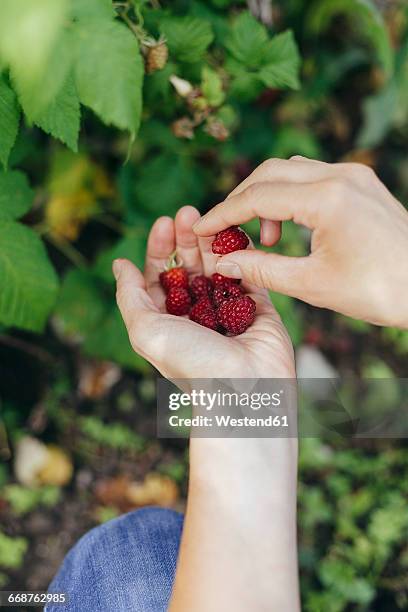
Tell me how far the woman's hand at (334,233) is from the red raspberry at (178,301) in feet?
0.78

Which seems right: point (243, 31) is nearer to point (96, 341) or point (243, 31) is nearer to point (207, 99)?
point (207, 99)

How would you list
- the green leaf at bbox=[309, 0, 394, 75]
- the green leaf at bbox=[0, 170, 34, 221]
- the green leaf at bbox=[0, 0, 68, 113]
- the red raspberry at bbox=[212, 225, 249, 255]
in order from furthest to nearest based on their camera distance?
the green leaf at bbox=[309, 0, 394, 75] < the green leaf at bbox=[0, 170, 34, 221] < the red raspberry at bbox=[212, 225, 249, 255] < the green leaf at bbox=[0, 0, 68, 113]

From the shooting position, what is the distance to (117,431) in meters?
2.25

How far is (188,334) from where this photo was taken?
4.26 ft

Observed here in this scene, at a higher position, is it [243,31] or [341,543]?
[243,31]

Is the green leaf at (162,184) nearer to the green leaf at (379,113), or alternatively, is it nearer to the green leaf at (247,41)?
the green leaf at (247,41)

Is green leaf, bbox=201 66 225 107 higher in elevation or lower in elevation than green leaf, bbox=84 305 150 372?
higher

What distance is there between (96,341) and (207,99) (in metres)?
0.84

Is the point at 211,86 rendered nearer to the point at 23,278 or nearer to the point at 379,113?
the point at 23,278

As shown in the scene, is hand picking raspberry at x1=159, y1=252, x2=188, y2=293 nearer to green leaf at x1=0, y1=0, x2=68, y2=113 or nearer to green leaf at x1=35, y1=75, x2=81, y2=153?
green leaf at x1=35, y1=75, x2=81, y2=153

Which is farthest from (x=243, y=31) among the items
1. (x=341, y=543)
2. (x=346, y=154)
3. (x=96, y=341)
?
(x=341, y=543)

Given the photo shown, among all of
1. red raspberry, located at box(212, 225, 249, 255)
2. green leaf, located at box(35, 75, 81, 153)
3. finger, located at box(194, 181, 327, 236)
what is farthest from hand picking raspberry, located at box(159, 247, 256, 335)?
green leaf, located at box(35, 75, 81, 153)

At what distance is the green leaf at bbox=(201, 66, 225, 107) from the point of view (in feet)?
→ 4.93

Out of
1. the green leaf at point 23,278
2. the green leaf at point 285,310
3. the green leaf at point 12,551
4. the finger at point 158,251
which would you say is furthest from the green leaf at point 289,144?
the green leaf at point 12,551
